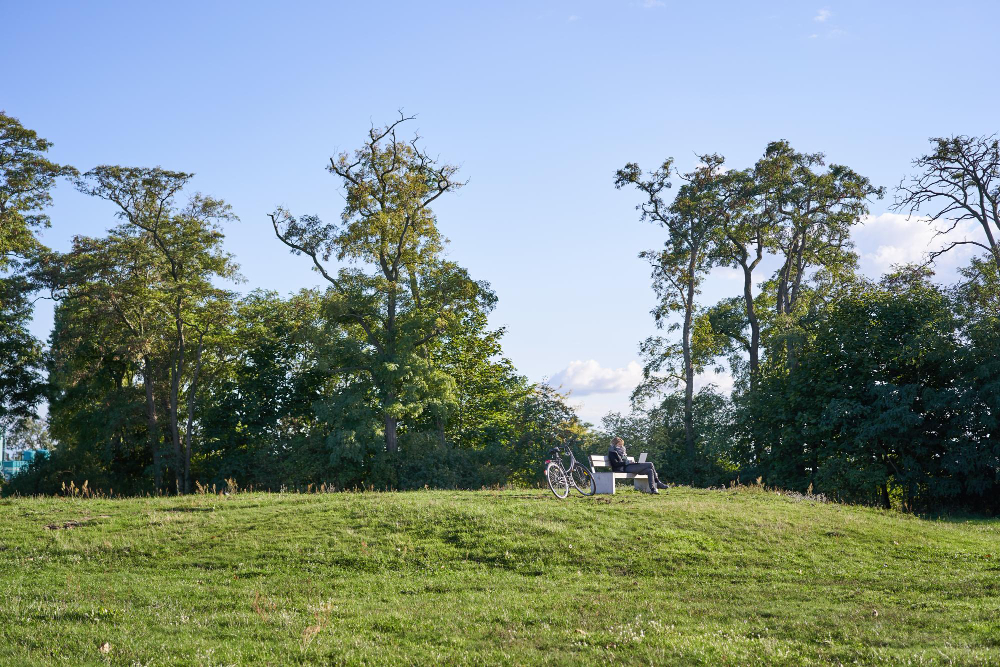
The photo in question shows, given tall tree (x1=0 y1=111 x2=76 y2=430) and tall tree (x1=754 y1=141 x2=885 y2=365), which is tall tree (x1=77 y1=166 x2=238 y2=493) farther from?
tall tree (x1=754 y1=141 x2=885 y2=365)

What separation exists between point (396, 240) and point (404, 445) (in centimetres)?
1101

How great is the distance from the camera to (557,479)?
68.2ft

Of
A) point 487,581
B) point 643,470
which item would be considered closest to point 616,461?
point 643,470

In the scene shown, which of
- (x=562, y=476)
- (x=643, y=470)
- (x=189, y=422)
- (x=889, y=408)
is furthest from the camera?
(x=189, y=422)

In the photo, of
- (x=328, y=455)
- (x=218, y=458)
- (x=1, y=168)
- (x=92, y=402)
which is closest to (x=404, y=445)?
(x=328, y=455)

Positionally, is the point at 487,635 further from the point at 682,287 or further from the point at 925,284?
the point at 682,287

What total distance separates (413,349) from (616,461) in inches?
795

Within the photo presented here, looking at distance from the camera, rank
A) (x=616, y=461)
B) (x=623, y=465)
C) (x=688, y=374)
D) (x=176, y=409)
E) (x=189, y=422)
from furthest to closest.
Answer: (x=688, y=374), (x=176, y=409), (x=189, y=422), (x=623, y=465), (x=616, y=461)

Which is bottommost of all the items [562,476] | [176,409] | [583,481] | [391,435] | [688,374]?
[583,481]

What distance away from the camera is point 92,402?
149 ft

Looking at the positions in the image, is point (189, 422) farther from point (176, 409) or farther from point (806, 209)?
point (806, 209)

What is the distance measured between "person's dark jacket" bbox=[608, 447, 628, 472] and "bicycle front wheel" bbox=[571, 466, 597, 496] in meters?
0.75

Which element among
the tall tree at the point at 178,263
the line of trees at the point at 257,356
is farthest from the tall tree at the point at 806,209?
the tall tree at the point at 178,263

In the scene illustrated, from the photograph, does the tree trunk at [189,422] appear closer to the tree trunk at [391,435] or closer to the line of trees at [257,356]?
the line of trees at [257,356]
